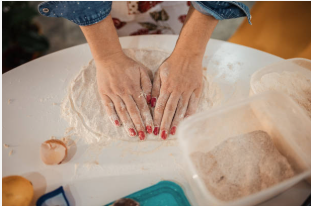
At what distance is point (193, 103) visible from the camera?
71 cm

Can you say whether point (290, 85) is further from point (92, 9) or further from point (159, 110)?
point (92, 9)

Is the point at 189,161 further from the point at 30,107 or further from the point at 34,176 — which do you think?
the point at 30,107

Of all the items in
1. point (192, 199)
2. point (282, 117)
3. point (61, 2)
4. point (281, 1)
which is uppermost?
point (61, 2)

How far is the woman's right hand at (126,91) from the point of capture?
0.66m

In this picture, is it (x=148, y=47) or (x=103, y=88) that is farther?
(x=148, y=47)

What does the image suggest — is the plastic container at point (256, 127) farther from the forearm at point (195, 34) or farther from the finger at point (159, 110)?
the forearm at point (195, 34)

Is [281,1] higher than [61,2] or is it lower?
lower

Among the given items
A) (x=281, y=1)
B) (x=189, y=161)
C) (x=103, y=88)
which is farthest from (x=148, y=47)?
(x=281, y=1)

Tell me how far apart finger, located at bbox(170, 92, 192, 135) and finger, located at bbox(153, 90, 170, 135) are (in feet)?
0.14

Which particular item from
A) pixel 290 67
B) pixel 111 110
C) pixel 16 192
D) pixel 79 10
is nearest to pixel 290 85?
pixel 290 67

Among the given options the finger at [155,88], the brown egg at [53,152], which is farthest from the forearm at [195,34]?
the brown egg at [53,152]

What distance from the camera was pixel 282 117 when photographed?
1.75ft

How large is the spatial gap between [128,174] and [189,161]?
7.2 inches

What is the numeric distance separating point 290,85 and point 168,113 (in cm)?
35
